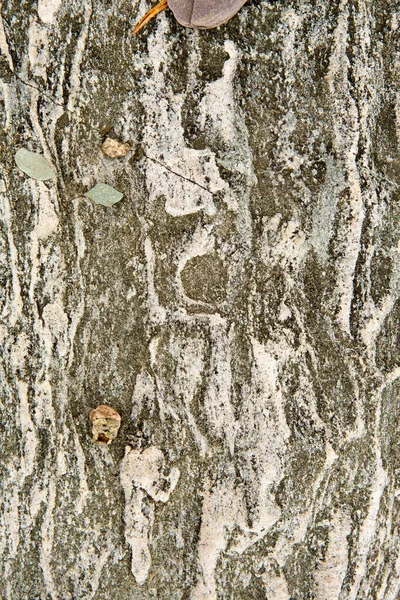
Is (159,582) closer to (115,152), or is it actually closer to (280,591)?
(280,591)

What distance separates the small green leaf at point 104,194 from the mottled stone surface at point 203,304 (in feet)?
0.05

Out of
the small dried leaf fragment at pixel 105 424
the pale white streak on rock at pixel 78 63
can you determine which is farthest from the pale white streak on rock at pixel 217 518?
the pale white streak on rock at pixel 78 63

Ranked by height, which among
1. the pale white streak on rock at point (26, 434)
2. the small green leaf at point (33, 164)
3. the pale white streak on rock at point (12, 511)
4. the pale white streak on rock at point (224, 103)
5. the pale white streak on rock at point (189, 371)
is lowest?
the pale white streak on rock at point (12, 511)

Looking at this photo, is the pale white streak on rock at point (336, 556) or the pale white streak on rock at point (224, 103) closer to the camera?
the pale white streak on rock at point (224, 103)

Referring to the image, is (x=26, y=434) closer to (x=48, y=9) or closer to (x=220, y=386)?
(x=220, y=386)

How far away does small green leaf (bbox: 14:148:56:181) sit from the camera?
1.14 m

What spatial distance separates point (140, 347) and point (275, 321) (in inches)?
12.6

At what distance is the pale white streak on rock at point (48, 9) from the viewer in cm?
110

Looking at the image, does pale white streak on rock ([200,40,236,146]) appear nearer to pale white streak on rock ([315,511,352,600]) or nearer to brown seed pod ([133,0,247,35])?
brown seed pod ([133,0,247,35])

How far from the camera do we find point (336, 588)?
1218mm

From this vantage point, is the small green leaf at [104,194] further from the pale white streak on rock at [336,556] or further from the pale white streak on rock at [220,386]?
the pale white streak on rock at [336,556]

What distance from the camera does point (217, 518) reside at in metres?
1.20

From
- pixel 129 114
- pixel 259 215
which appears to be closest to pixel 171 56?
pixel 129 114

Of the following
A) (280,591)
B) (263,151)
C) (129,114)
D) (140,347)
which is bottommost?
(280,591)
